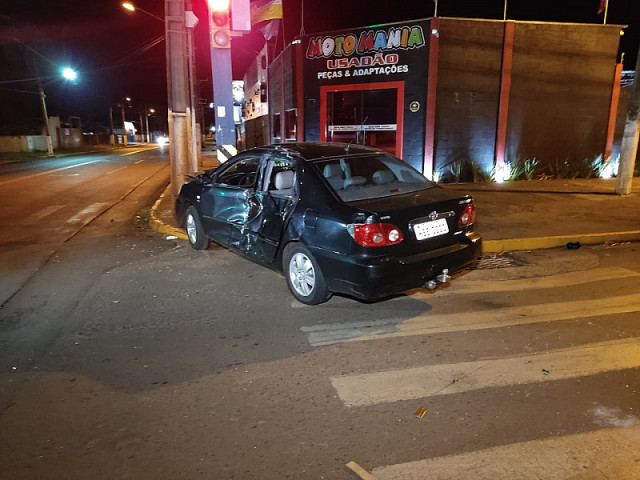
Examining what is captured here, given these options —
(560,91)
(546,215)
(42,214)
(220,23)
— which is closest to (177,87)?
(220,23)

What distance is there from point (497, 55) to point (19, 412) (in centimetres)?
1499

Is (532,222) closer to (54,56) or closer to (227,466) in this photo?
(227,466)

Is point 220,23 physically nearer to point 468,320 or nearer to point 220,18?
point 220,18

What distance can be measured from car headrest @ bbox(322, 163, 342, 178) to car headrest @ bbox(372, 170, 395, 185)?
408 millimetres

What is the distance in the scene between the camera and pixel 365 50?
15.3 meters

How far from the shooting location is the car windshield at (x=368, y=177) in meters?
5.23

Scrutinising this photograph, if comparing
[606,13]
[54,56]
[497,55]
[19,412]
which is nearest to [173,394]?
[19,412]

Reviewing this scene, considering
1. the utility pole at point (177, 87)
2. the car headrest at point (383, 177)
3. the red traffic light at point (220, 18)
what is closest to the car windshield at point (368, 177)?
the car headrest at point (383, 177)

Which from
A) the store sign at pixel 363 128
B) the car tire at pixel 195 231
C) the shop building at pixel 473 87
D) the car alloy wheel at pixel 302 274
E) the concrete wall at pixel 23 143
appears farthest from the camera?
the concrete wall at pixel 23 143

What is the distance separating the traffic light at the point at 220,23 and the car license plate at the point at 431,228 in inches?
240

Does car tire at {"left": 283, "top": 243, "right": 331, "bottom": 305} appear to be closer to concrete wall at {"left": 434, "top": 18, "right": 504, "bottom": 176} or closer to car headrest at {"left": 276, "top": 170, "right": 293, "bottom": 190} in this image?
car headrest at {"left": 276, "top": 170, "right": 293, "bottom": 190}

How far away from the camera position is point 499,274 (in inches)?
260

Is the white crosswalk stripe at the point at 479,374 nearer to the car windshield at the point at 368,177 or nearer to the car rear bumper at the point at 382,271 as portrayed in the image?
the car rear bumper at the point at 382,271

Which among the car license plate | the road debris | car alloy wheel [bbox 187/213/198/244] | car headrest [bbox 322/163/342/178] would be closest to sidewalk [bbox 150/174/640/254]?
car alloy wheel [bbox 187/213/198/244]
